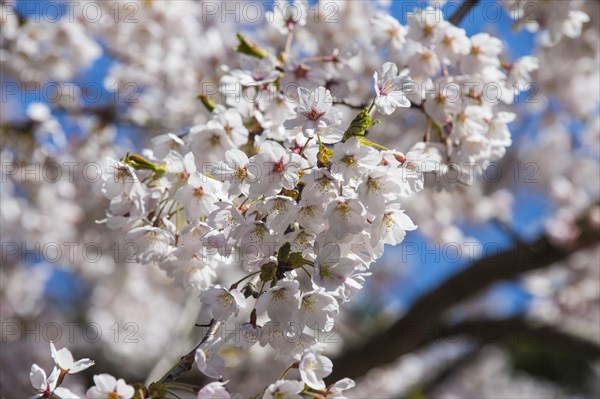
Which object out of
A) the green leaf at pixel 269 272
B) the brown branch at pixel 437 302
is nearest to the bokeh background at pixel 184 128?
the brown branch at pixel 437 302

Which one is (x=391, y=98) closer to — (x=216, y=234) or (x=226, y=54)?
(x=216, y=234)

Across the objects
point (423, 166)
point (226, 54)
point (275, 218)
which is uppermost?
point (423, 166)

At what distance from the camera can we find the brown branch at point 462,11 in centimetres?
204

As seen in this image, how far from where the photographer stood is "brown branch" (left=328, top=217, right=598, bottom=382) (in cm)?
366

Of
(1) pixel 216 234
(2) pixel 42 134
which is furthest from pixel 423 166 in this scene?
(2) pixel 42 134

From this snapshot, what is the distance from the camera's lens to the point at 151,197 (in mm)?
1516

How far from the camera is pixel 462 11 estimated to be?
82.2 inches

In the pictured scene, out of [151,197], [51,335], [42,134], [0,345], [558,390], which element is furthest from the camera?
[558,390]

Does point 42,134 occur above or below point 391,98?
below

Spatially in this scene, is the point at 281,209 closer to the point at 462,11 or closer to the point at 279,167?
the point at 279,167

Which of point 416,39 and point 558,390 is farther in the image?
point 558,390

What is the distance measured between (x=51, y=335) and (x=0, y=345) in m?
1.38

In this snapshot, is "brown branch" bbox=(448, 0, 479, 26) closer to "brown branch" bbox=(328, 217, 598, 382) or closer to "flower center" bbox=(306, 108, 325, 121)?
"flower center" bbox=(306, 108, 325, 121)

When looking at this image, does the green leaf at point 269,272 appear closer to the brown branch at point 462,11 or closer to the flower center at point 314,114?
the flower center at point 314,114
